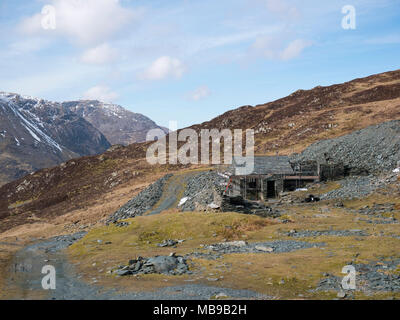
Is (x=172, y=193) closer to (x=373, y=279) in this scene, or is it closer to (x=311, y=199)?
(x=311, y=199)

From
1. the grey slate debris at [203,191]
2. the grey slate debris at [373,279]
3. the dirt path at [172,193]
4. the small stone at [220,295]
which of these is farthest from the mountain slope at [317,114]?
the small stone at [220,295]

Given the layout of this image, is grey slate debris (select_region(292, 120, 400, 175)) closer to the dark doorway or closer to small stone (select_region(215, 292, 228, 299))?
the dark doorway

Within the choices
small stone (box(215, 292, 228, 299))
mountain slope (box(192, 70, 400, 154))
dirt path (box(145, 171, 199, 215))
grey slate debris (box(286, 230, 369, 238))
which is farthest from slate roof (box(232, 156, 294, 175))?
small stone (box(215, 292, 228, 299))

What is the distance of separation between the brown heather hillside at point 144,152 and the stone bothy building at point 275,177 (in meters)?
25.8

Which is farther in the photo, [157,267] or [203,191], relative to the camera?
[203,191]

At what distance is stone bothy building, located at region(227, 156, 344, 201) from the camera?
52.2 metres

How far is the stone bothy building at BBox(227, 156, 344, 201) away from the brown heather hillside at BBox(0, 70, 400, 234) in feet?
84.6

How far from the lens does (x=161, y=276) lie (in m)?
21.8

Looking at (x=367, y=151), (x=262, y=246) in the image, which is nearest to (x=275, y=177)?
(x=367, y=151)

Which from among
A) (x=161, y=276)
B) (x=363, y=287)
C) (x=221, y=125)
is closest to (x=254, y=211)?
(x=161, y=276)

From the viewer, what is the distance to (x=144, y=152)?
128250mm

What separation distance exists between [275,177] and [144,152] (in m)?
82.5

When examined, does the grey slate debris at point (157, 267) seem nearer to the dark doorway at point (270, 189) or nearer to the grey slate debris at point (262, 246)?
the grey slate debris at point (262, 246)

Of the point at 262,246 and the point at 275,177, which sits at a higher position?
the point at 275,177
